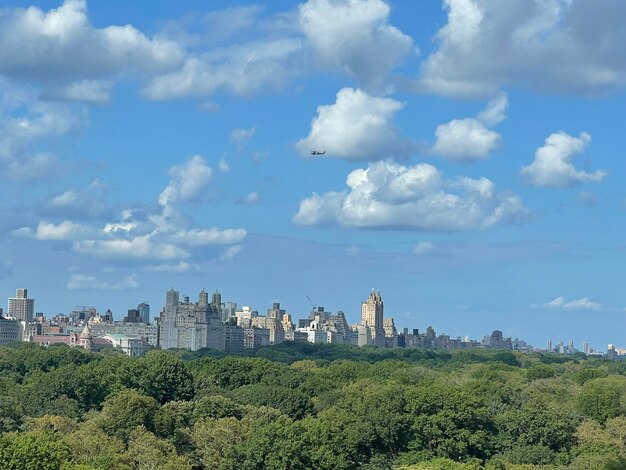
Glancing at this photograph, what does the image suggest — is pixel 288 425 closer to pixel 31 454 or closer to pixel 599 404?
pixel 31 454

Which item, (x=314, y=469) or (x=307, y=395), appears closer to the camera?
(x=314, y=469)

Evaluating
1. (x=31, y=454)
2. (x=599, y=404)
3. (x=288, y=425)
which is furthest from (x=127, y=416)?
(x=599, y=404)

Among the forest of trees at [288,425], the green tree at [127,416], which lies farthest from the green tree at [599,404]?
the green tree at [127,416]

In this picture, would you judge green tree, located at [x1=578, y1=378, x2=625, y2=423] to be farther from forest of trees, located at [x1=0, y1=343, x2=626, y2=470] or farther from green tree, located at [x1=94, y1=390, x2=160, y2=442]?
green tree, located at [x1=94, y1=390, x2=160, y2=442]

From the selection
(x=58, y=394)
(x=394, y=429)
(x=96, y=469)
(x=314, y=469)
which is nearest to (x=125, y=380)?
(x=58, y=394)

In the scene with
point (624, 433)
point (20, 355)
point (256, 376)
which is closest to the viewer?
point (624, 433)

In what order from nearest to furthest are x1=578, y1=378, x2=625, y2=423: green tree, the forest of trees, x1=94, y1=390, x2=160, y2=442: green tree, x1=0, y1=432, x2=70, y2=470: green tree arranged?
x1=0, y1=432, x2=70, y2=470: green tree → the forest of trees → x1=94, y1=390, x2=160, y2=442: green tree → x1=578, y1=378, x2=625, y2=423: green tree

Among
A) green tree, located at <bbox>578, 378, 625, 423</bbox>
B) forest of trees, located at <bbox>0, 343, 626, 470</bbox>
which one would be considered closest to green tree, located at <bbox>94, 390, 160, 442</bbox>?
forest of trees, located at <bbox>0, 343, 626, 470</bbox>

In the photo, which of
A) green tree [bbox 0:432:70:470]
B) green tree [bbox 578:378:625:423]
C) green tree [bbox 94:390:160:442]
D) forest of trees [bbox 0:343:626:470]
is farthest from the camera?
green tree [bbox 578:378:625:423]

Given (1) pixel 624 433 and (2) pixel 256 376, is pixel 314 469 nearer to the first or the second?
(1) pixel 624 433
